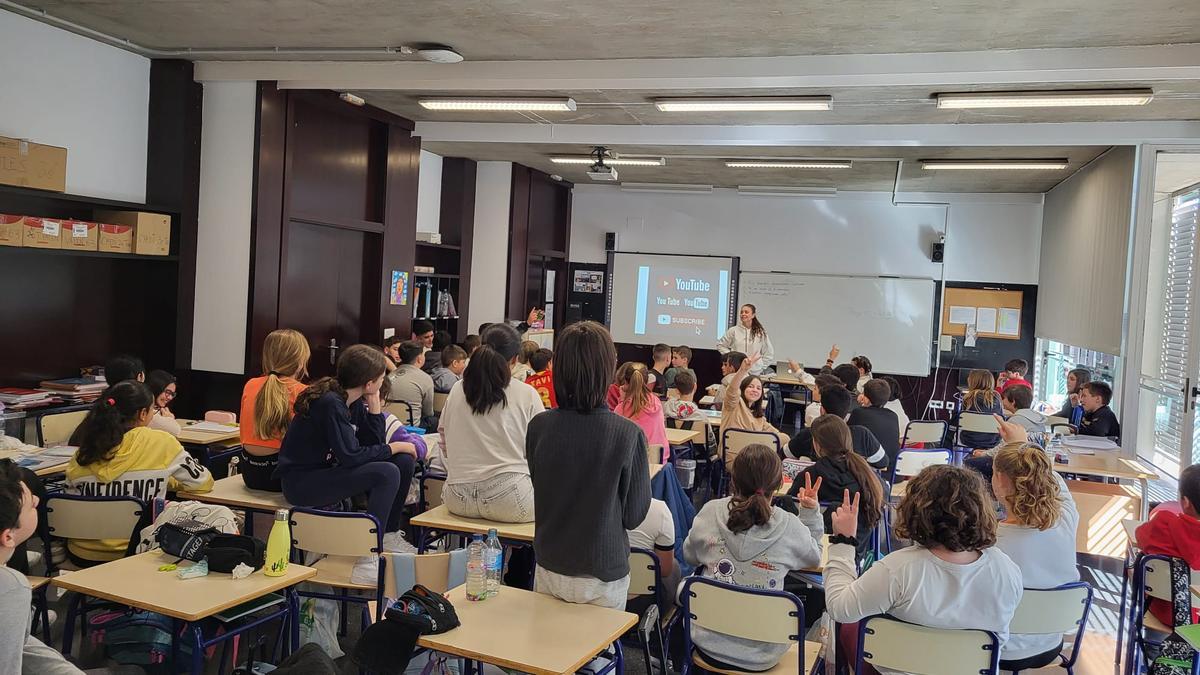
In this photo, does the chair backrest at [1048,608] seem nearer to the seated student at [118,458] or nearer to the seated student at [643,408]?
the seated student at [643,408]

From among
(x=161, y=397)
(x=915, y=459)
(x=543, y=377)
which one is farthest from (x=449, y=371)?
(x=915, y=459)

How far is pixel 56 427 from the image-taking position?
5141 mm

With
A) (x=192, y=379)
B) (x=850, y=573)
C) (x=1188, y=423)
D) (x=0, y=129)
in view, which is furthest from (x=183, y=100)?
(x=1188, y=423)

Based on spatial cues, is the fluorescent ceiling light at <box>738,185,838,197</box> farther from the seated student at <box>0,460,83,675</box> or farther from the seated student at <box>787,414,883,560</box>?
the seated student at <box>0,460,83,675</box>

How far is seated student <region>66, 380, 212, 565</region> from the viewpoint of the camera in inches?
146

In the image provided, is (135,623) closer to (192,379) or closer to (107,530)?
(107,530)

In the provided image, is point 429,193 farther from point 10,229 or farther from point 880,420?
point 880,420

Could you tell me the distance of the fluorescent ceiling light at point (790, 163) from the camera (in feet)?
32.4

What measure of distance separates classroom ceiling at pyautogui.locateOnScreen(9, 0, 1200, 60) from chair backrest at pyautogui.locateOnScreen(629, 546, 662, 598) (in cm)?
314

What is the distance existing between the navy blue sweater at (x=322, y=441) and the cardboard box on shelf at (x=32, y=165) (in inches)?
118

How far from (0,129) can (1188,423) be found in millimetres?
9263

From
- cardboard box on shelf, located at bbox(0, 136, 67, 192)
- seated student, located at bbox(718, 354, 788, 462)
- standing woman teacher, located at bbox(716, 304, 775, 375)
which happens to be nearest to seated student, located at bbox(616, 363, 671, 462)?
seated student, located at bbox(718, 354, 788, 462)

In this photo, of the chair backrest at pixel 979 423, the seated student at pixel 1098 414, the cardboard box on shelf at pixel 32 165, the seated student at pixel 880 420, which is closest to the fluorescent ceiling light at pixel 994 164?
the seated student at pixel 1098 414

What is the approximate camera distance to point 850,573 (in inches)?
116
